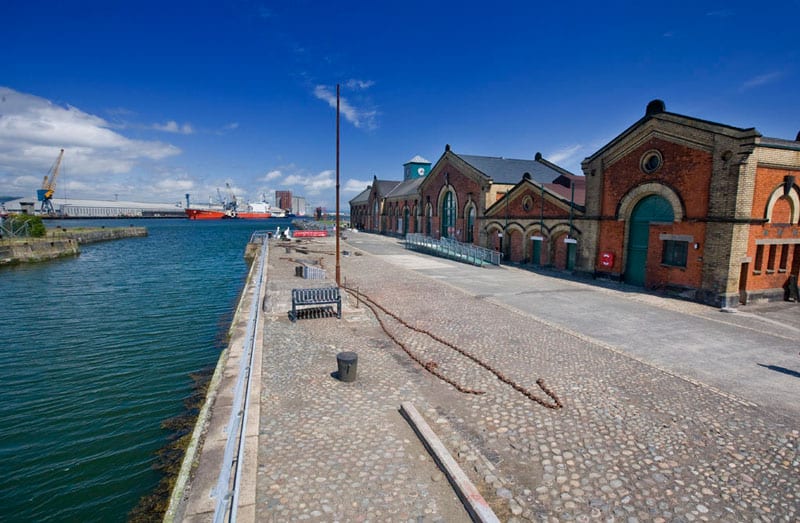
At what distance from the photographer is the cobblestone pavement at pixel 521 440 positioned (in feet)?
16.0

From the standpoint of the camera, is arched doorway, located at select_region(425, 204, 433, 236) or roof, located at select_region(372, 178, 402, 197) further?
roof, located at select_region(372, 178, 402, 197)

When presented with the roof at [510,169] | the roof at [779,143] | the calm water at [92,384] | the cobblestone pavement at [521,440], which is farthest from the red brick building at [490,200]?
the calm water at [92,384]

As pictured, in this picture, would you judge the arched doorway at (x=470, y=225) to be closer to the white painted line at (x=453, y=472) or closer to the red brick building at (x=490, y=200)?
the red brick building at (x=490, y=200)

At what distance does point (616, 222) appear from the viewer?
20.1 m

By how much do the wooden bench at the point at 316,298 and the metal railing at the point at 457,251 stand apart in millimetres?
15921

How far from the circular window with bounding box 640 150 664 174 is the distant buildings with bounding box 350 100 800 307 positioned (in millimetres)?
42

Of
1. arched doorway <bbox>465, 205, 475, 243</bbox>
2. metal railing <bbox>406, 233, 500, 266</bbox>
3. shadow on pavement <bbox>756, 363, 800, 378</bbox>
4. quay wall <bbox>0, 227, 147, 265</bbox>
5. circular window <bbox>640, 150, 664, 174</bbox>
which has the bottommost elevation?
quay wall <bbox>0, 227, 147, 265</bbox>

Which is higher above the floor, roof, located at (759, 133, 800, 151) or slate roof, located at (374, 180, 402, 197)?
slate roof, located at (374, 180, 402, 197)

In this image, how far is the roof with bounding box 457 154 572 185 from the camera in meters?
33.1

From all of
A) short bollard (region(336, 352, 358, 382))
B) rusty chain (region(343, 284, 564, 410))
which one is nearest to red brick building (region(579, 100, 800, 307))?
rusty chain (region(343, 284, 564, 410))

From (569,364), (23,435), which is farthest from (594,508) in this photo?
(23,435)

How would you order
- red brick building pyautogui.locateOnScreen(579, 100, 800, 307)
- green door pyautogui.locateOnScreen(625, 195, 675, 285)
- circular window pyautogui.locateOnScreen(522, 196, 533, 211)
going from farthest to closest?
circular window pyautogui.locateOnScreen(522, 196, 533, 211) → green door pyautogui.locateOnScreen(625, 195, 675, 285) → red brick building pyautogui.locateOnScreen(579, 100, 800, 307)

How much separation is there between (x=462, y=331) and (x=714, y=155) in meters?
12.2

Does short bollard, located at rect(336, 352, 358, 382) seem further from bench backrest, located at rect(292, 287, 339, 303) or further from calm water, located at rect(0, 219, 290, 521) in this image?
bench backrest, located at rect(292, 287, 339, 303)
